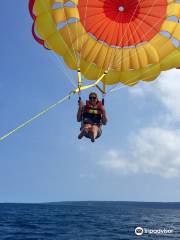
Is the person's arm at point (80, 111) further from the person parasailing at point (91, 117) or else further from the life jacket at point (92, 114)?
the life jacket at point (92, 114)

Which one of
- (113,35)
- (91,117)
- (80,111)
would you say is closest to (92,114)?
(91,117)

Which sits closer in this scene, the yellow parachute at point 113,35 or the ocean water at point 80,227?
the yellow parachute at point 113,35

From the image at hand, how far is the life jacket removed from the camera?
1341cm

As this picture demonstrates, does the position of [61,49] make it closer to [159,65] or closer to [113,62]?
[113,62]

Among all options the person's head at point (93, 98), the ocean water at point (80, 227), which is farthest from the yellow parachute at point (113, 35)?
the ocean water at point (80, 227)

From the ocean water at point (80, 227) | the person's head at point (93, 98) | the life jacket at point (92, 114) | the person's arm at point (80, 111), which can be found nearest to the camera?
the person's arm at point (80, 111)

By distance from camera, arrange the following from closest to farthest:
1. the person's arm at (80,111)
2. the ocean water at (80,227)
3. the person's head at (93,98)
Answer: the person's arm at (80,111) → the person's head at (93,98) → the ocean water at (80,227)

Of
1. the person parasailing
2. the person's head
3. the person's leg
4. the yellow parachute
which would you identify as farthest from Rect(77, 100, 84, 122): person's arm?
the yellow parachute

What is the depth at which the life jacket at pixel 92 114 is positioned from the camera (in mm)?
13414

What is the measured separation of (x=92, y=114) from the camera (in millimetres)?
13438

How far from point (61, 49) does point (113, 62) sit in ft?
7.96

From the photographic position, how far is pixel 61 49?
53.6 ft

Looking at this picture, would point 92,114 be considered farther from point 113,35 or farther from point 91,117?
→ point 113,35

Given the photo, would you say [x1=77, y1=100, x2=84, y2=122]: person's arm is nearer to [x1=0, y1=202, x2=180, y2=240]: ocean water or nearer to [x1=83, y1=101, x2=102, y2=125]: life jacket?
[x1=83, y1=101, x2=102, y2=125]: life jacket
